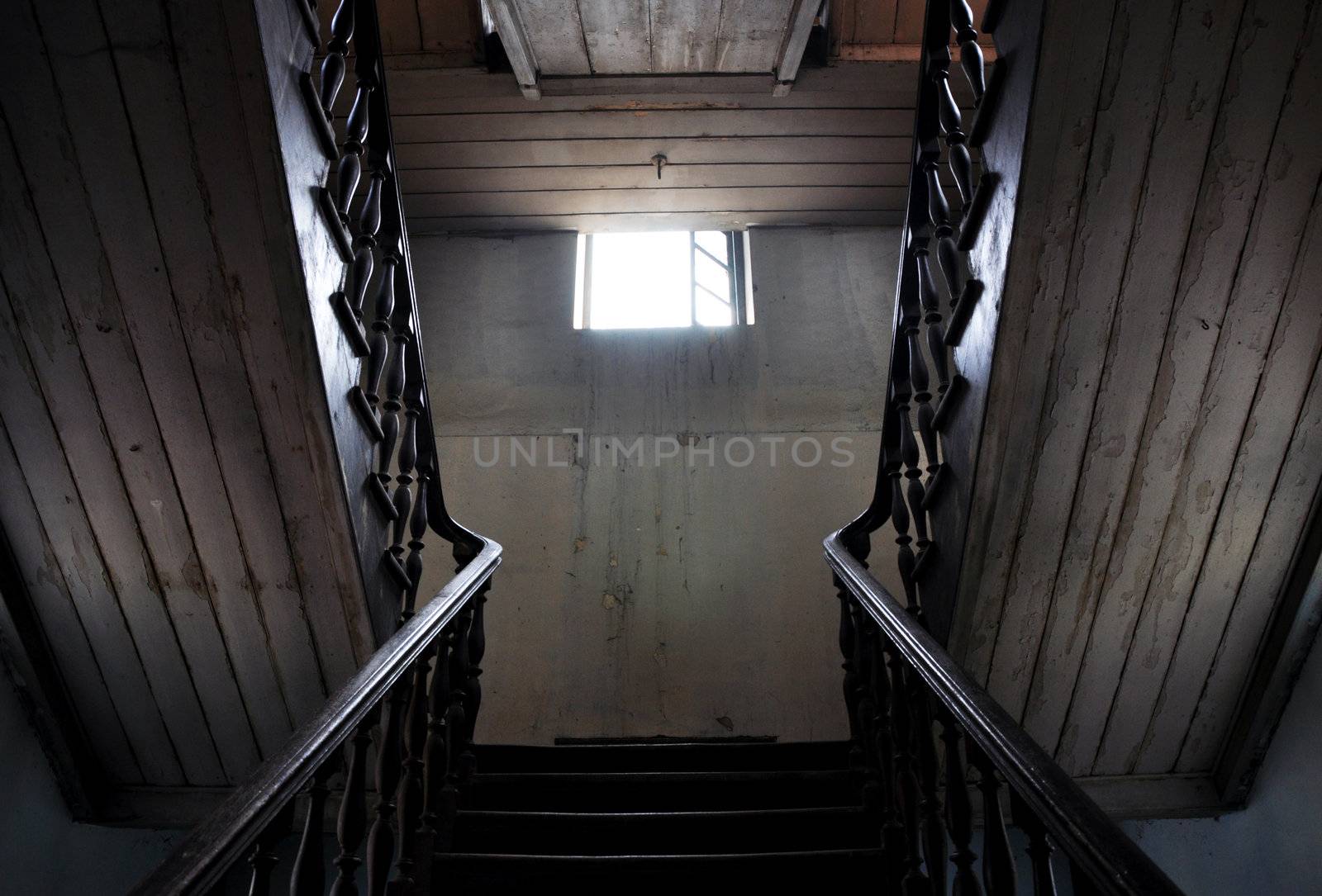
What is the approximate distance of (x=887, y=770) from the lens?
212cm

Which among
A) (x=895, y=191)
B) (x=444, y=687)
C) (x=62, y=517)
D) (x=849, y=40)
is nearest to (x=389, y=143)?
(x=62, y=517)

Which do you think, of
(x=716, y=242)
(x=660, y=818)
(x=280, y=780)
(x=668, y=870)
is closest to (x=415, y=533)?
(x=660, y=818)

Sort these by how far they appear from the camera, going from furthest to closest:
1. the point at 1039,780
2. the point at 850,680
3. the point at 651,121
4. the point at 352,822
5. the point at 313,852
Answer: the point at 651,121 → the point at 850,680 → the point at 352,822 → the point at 313,852 → the point at 1039,780

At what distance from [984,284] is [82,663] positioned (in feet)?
9.66

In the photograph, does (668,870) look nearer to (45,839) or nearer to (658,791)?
(658,791)

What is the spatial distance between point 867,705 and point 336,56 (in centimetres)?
220

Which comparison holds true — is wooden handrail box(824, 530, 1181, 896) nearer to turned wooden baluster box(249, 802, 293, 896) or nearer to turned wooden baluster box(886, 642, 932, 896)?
→ turned wooden baluster box(886, 642, 932, 896)

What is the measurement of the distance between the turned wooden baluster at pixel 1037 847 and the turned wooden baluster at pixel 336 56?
6.71ft

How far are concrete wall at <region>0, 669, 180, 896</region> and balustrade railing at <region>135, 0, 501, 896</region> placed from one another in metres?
0.58

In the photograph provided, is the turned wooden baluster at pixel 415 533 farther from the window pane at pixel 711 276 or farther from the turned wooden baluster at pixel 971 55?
the window pane at pixel 711 276

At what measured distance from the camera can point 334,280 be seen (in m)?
2.17

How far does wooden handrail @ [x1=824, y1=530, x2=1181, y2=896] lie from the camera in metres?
0.95

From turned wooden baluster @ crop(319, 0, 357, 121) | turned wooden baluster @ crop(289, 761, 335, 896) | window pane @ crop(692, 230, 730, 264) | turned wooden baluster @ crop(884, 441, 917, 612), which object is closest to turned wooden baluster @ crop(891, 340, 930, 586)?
turned wooden baluster @ crop(884, 441, 917, 612)

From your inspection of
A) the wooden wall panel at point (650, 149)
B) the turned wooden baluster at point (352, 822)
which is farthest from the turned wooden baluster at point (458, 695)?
the wooden wall panel at point (650, 149)
